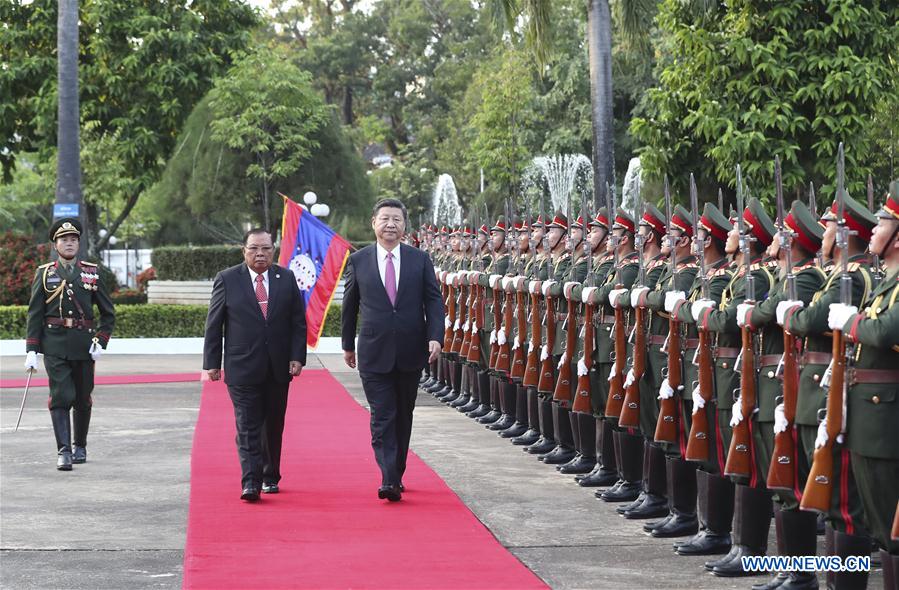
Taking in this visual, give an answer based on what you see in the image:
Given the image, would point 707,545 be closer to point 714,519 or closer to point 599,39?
point 714,519

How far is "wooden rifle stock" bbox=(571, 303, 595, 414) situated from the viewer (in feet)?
31.5

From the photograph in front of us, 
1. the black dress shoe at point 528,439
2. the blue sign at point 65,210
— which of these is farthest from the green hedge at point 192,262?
the black dress shoe at point 528,439

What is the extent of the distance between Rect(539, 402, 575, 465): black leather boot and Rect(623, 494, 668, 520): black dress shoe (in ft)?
7.62

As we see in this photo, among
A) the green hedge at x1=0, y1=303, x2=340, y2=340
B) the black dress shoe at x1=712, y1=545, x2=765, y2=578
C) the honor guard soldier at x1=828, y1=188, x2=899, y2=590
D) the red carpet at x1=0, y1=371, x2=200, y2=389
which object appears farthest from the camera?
the green hedge at x1=0, y1=303, x2=340, y2=340

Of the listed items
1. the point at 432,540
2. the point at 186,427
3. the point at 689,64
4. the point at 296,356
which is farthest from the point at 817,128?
the point at 432,540

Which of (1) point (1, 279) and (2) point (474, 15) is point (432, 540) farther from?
(2) point (474, 15)

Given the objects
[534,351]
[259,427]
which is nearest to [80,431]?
[259,427]

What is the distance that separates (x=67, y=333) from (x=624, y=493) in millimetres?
4247

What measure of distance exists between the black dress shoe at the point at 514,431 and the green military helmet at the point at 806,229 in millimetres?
6086

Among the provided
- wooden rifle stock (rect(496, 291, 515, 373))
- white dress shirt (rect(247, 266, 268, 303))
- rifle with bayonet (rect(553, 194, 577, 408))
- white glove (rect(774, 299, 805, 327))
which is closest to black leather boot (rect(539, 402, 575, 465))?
rifle with bayonet (rect(553, 194, 577, 408))

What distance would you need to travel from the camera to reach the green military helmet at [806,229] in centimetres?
661

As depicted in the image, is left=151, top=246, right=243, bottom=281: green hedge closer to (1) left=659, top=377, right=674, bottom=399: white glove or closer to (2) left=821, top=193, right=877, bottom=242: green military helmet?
(1) left=659, top=377, right=674, bottom=399: white glove

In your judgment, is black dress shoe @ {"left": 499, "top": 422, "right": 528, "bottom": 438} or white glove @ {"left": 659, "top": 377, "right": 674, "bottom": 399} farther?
black dress shoe @ {"left": 499, "top": 422, "right": 528, "bottom": 438}

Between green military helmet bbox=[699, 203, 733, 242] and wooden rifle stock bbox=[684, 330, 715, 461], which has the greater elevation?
green military helmet bbox=[699, 203, 733, 242]
